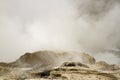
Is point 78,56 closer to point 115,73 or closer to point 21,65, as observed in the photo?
point 21,65

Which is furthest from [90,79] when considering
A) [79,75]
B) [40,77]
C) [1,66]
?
[1,66]

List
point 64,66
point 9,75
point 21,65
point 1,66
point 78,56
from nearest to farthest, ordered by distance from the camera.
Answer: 1. point 64,66
2. point 9,75
3. point 1,66
4. point 21,65
5. point 78,56

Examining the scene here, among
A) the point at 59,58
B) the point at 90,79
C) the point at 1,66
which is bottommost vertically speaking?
the point at 90,79

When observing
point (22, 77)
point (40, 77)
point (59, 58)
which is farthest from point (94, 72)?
point (59, 58)

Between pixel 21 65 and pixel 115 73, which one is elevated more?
pixel 21 65

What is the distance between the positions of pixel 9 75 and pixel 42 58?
34087 millimetres

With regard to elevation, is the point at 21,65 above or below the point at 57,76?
above

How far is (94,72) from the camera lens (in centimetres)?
7625

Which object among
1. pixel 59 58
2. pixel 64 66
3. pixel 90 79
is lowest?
pixel 90 79

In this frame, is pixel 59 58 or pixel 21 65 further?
pixel 59 58

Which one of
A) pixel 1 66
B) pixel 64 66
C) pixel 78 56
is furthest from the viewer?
pixel 78 56

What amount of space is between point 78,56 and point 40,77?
48.0m

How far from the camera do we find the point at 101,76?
248 feet

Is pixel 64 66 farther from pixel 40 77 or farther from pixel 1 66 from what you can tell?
pixel 1 66
